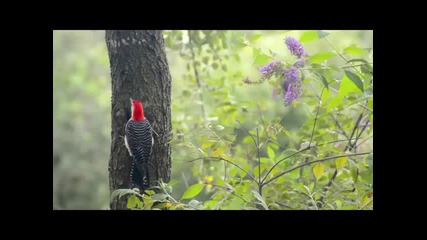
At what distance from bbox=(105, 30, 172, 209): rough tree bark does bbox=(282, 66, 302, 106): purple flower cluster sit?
323 millimetres

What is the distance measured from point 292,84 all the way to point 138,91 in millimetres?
419

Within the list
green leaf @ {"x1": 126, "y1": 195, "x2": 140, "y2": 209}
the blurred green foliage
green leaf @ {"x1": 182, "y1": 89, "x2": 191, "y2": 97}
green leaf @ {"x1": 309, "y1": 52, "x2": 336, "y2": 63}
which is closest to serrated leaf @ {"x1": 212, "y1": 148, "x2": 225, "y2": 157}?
the blurred green foliage

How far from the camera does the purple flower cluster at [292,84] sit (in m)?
1.36

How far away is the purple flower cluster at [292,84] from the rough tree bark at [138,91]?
0.32 m

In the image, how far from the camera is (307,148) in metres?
1.36

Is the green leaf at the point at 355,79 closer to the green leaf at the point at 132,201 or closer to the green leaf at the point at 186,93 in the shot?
the green leaf at the point at 132,201

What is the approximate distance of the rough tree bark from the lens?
4.19 feet

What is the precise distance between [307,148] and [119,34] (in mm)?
562

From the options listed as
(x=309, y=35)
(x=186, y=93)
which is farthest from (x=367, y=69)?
(x=186, y=93)

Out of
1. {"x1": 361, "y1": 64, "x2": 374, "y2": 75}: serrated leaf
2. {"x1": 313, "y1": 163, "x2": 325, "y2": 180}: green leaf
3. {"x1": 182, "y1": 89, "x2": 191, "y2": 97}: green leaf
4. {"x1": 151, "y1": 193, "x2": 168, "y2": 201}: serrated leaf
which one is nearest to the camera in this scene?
{"x1": 151, "y1": 193, "x2": 168, "y2": 201}: serrated leaf

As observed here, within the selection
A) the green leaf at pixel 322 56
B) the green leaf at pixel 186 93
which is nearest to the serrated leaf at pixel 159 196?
the green leaf at pixel 322 56

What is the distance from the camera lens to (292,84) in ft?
4.60

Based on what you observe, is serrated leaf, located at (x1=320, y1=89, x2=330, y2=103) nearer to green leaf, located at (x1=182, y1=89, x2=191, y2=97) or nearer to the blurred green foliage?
the blurred green foliage
